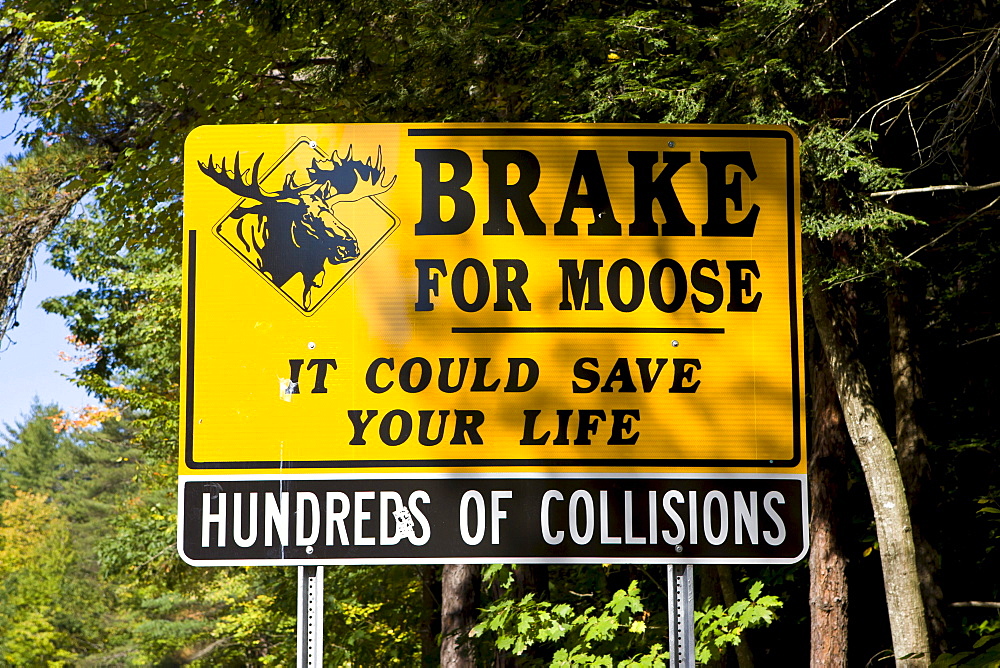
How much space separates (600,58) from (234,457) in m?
5.73

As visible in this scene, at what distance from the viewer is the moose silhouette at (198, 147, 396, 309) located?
12.6ft

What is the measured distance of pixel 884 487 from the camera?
28.1 ft

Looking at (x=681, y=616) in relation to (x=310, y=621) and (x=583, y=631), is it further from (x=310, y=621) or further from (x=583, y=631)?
(x=583, y=631)

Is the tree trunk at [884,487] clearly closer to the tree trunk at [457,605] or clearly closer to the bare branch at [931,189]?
the bare branch at [931,189]

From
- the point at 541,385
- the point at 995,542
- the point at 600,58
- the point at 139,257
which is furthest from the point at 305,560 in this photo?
the point at 139,257

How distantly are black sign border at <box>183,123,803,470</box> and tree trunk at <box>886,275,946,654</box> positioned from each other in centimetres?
577

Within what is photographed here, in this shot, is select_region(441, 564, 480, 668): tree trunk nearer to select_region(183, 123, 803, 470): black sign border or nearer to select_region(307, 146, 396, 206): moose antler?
select_region(183, 123, 803, 470): black sign border

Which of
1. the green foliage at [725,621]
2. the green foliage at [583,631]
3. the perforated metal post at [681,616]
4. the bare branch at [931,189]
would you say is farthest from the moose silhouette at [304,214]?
the green foliage at [583,631]

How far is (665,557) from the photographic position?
12.3ft

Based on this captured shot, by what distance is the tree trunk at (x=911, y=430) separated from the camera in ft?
30.6

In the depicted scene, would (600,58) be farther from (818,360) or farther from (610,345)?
(610,345)

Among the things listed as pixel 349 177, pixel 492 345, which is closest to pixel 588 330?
pixel 492 345

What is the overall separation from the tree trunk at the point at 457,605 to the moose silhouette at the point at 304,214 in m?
9.52

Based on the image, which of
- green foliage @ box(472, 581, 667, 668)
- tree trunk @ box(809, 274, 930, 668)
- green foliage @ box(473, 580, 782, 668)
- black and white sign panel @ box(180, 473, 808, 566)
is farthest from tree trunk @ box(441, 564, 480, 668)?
black and white sign panel @ box(180, 473, 808, 566)
